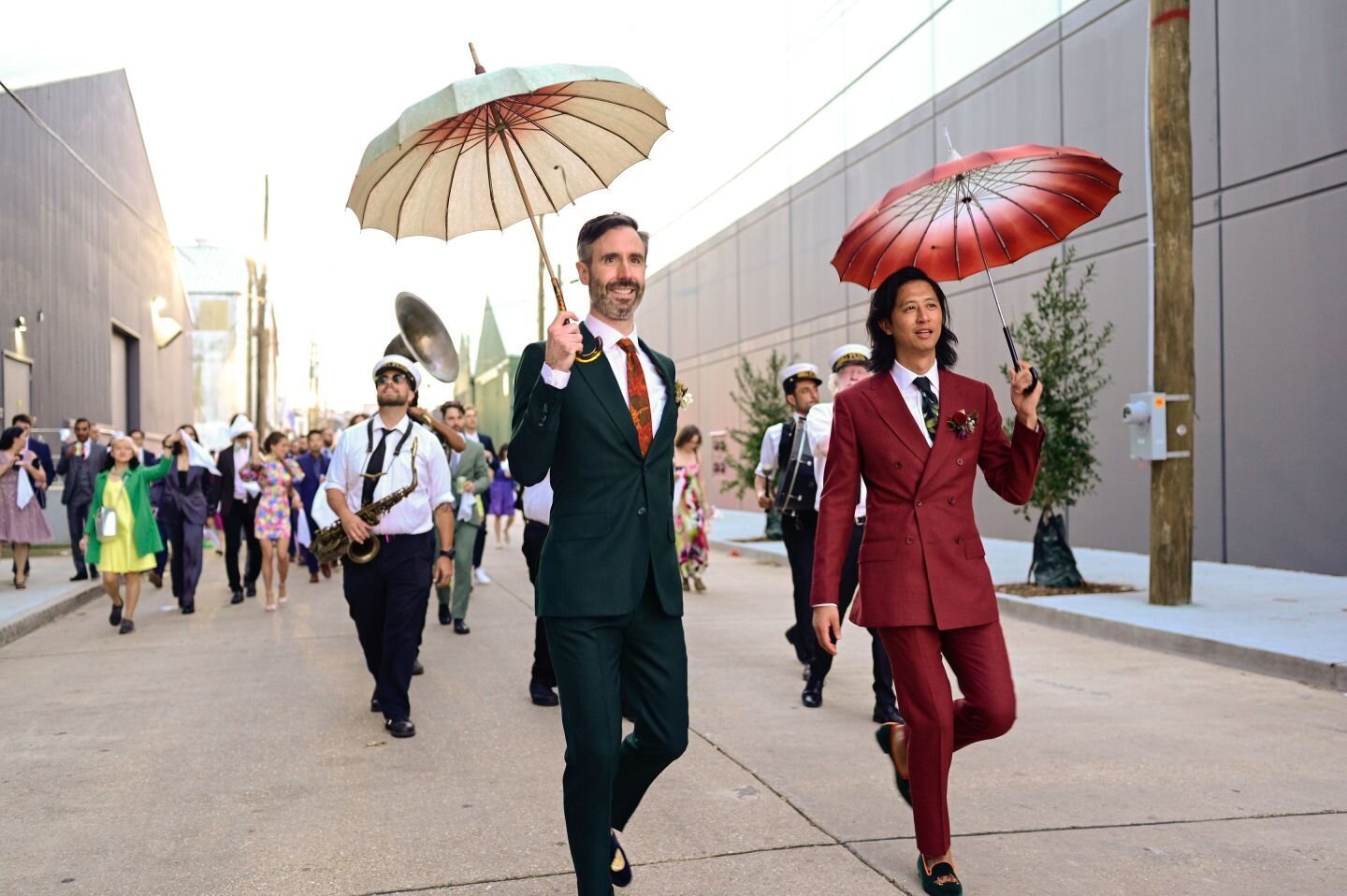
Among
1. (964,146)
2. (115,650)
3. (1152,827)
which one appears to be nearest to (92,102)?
(964,146)

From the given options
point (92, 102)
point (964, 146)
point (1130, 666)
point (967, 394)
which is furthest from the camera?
point (92, 102)

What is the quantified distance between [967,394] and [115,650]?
8.07m

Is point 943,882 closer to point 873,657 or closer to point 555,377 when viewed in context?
point 555,377

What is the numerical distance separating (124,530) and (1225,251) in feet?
38.3

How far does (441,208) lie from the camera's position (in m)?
4.27

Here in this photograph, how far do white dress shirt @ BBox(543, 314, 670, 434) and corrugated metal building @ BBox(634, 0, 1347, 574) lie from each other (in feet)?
35.5

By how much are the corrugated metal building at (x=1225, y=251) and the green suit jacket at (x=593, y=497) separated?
10958 millimetres

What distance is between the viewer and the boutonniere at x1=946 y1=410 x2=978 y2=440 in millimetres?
4039

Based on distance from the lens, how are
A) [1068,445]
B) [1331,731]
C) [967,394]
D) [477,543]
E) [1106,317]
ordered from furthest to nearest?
[1106,317], [477,543], [1068,445], [1331,731], [967,394]

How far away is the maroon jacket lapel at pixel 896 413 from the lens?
4035mm

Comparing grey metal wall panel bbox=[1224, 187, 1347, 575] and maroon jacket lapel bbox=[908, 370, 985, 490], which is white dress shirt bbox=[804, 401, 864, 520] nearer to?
maroon jacket lapel bbox=[908, 370, 985, 490]

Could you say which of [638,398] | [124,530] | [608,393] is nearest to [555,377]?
[608,393]

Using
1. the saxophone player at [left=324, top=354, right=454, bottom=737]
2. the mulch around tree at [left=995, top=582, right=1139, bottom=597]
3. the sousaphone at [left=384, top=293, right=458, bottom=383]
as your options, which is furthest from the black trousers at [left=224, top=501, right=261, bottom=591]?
the mulch around tree at [left=995, top=582, right=1139, bottom=597]

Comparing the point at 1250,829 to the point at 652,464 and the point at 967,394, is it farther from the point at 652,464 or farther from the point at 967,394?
the point at 652,464
